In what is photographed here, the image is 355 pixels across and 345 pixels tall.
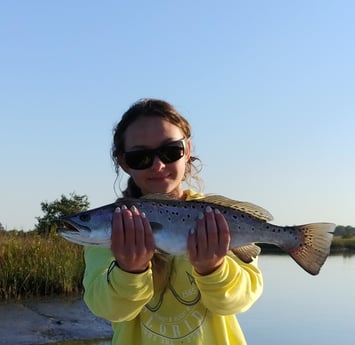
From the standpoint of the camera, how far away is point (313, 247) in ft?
11.6

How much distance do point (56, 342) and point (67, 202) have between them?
2585 cm

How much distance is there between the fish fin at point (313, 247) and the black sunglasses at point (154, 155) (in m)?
0.89

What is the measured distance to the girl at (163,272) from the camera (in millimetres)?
3197

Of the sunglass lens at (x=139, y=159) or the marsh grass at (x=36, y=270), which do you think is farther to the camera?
the marsh grass at (x=36, y=270)

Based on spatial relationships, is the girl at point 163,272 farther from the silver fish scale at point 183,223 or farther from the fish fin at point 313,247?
the fish fin at point 313,247

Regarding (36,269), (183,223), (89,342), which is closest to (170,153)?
(183,223)

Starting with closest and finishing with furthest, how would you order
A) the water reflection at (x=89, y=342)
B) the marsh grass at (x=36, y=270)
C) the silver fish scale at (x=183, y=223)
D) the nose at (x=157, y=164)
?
the silver fish scale at (x=183, y=223) < the nose at (x=157, y=164) < the water reflection at (x=89, y=342) < the marsh grass at (x=36, y=270)

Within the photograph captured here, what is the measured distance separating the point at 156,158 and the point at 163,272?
71 cm

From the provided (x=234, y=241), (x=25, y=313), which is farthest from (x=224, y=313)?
(x=25, y=313)

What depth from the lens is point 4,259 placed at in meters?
16.4

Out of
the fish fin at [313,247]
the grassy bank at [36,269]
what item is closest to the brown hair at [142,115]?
the fish fin at [313,247]

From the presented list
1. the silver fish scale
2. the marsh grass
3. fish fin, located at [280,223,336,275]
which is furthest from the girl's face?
the marsh grass

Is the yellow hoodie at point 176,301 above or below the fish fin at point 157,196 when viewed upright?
below

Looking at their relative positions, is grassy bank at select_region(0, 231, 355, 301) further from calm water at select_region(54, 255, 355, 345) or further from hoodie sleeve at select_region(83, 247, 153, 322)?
hoodie sleeve at select_region(83, 247, 153, 322)
